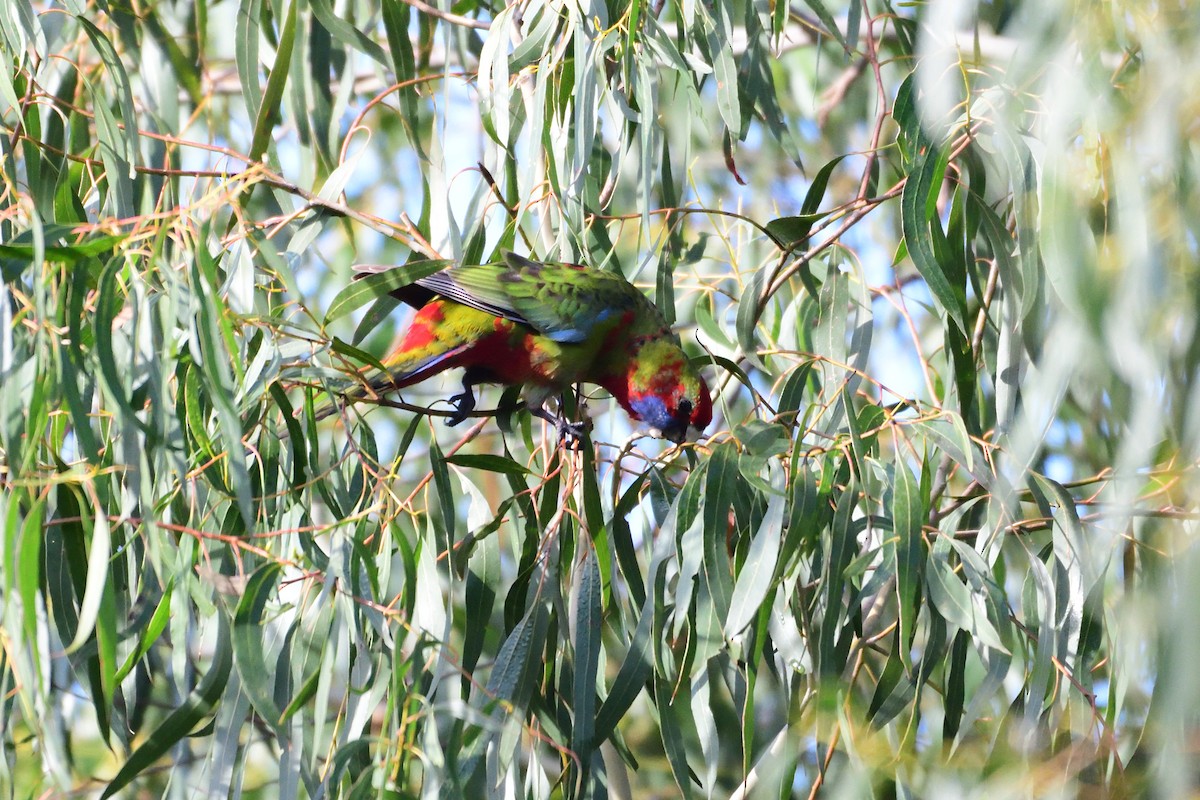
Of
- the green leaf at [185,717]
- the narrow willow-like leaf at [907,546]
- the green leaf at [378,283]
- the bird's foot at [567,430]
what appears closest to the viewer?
the green leaf at [185,717]

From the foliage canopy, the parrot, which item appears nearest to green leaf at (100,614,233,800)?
the foliage canopy

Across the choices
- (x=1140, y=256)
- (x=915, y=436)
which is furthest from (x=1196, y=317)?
(x=915, y=436)

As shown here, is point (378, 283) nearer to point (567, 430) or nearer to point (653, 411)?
point (567, 430)

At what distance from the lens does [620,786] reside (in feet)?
9.81

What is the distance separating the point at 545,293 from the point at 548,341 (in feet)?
0.53

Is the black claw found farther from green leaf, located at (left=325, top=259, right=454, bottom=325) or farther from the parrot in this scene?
green leaf, located at (left=325, top=259, right=454, bottom=325)

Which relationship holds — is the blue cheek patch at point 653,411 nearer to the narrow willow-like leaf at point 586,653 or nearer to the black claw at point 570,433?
the black claw at point 570,433

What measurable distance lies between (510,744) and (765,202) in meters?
3.76

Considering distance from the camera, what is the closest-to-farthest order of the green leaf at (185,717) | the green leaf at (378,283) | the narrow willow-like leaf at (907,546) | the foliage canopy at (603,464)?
the foliage canopy at (603,464)
the green leaf at (185,717)
the narrow willow-like leaf at (907,546)
the green leaf at (378,283)

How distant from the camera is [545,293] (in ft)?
10.4

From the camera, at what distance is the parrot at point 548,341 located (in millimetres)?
3061

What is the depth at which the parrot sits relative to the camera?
3.06m

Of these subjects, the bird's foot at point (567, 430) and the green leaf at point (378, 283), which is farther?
the bird's foot at point (567, 430)

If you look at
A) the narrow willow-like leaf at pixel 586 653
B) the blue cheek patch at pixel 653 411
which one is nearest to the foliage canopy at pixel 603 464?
the narrow willow-like leaf at pixel 586 653
